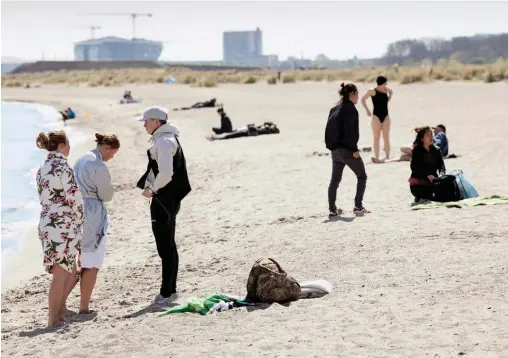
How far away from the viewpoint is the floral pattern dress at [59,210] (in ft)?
22.9

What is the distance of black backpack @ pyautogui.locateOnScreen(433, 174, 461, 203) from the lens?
1080 cm

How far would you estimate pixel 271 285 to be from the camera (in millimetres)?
7113

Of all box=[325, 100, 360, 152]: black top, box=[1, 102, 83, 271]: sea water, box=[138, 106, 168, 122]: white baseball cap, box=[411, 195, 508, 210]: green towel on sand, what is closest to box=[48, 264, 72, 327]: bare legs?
box=[138, 106, 168, 122]: white baseball cap

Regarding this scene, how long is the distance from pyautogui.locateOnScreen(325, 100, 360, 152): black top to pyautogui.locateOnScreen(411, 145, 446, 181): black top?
118 centimetres

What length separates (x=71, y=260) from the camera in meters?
7.21

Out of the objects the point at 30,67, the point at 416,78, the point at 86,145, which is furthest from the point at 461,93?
the point at 30,67

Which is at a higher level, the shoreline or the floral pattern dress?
the floral pattern dress

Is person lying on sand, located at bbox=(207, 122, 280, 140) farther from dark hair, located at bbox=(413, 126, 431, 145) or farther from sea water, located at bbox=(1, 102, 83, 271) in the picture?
dark hair, located at bbox=(413, 126, 431, 145)

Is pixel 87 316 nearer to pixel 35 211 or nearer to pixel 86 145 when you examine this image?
pixel 35 211

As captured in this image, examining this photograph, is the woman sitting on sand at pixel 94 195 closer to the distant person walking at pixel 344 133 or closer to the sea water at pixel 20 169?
the distant person walking at pixel 344 133

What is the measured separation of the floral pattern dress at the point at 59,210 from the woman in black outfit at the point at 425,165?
5064mm

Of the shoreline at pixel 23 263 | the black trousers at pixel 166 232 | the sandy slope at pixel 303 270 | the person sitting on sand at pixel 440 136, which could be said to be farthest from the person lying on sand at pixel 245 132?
the black trousers at pixel 166 232

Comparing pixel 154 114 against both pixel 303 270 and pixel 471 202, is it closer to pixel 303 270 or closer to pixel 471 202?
pixel 303 270

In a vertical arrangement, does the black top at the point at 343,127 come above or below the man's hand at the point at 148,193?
above
